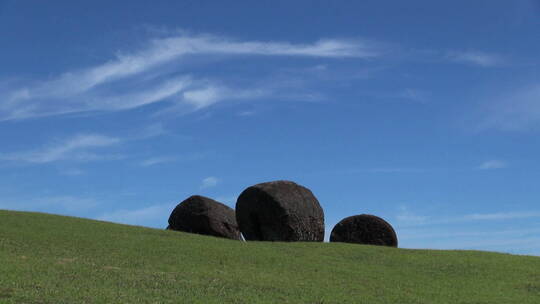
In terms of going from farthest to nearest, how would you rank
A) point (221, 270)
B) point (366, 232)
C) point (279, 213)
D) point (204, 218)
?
point (204, 218)
point (366, 232)
point (279, 213)
point (221, 270)

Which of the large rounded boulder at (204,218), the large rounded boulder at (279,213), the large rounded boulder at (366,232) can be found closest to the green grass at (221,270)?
the large rounded boulder at (279,213)

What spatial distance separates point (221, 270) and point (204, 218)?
1721 cm

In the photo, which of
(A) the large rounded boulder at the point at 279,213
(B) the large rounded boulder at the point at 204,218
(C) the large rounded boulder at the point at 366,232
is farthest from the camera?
(B) the large rounded boulder at the point at 204,218

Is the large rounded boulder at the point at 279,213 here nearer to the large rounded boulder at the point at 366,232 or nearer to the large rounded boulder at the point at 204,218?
the large rounded boulder at the point at 204,218

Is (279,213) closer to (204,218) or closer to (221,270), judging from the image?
(204,218)

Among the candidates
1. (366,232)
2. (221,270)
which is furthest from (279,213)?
(221,270)

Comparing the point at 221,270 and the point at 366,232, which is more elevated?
the point at 366,232

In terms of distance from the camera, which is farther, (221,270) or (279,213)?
(279,213)

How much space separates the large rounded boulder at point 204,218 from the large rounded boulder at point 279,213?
1.77 metres

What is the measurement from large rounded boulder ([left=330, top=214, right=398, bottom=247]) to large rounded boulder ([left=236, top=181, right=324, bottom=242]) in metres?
2.09

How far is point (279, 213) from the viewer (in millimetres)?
41969

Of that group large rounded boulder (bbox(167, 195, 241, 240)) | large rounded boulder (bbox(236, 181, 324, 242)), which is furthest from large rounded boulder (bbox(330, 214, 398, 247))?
large rounded boulder (bbox(167, 195, 241, 240))

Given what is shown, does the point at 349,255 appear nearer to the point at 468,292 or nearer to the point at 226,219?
the point at 468,292

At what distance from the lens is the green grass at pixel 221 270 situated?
2239cm
